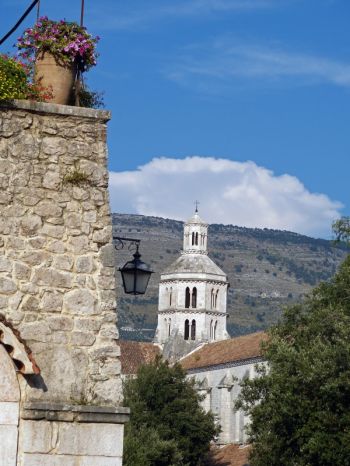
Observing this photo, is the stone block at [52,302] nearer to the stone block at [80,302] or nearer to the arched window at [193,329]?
the stone block at [80,302]

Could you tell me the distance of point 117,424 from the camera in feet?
33.3

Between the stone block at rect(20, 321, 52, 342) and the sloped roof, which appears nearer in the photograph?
the stone block at rect(20, 321, 52, 342)

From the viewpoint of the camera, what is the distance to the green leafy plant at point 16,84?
34.3ft

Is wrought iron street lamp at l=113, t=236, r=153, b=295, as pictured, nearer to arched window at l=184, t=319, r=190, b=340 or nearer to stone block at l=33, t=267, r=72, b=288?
stone block at l=33, t=267, r=72, b=288

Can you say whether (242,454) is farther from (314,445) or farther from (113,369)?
(113,369)

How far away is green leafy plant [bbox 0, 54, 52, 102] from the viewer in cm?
1045

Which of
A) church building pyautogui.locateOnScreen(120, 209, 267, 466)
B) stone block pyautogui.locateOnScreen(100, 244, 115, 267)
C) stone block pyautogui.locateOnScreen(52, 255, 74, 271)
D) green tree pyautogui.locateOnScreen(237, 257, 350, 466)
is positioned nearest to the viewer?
stone block pyautogui.locateOnScreen(52, 255, 74, 271)

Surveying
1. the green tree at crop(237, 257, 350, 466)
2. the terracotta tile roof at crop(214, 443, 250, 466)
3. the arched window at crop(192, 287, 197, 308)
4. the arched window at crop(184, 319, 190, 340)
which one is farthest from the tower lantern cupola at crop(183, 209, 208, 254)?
the green tree at crop(237, 257, 350, 466)

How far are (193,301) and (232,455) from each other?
42.8m

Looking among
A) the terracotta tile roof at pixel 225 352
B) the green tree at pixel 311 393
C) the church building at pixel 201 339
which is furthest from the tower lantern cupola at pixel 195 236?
the green tree at pixel 311 393

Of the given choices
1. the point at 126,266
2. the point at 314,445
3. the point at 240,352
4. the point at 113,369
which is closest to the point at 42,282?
the point at 113,369

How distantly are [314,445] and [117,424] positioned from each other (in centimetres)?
2872

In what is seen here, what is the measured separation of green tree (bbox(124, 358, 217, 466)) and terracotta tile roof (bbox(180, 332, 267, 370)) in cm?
1891

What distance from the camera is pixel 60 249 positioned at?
10383mm
